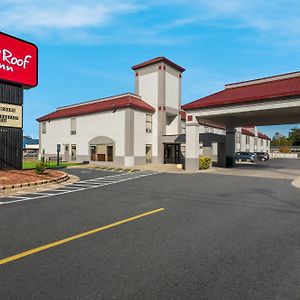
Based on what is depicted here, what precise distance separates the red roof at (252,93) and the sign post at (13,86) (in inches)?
552

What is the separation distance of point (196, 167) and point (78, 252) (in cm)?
2030

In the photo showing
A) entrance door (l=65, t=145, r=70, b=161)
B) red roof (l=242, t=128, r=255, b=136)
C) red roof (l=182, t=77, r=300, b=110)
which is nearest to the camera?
red roof (l=182, t=77, r=300, b=110)

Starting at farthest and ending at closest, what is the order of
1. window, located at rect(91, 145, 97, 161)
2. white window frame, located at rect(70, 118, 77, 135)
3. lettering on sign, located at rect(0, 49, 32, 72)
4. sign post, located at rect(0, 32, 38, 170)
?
white window frame, located at rect(70, 118, 77, 135) → window, located at rect(91, 145, 97, 161) → sign post, located at rect(0, 32, 38, 170) → lettering on sign, located at rect(0, 49, 32, 72)

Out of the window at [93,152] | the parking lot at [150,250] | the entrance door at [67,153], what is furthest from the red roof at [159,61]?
the parking lot at [150,250]

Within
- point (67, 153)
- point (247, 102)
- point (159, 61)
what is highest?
point (159, 61)

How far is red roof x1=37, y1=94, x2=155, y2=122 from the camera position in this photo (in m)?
30.2

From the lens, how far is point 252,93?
23.2m

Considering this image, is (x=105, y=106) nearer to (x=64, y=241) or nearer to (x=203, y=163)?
(x=203, y=163)

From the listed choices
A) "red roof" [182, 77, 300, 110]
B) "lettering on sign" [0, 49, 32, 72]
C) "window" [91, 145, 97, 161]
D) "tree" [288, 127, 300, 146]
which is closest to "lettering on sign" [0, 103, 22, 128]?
"lettering on sign" [0, 49, 32, 72]

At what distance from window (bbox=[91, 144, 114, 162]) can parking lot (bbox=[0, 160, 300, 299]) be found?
21606mm

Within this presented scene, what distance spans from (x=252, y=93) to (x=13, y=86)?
1906cm

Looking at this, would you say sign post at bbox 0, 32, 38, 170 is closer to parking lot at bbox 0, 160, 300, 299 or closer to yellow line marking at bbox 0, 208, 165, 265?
parking lot at bbox 0, 160, 300, 299

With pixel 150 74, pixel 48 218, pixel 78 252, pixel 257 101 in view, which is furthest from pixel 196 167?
pixel 78 252

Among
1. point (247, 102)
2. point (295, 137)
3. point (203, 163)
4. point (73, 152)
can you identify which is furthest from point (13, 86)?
point (295, 137)
